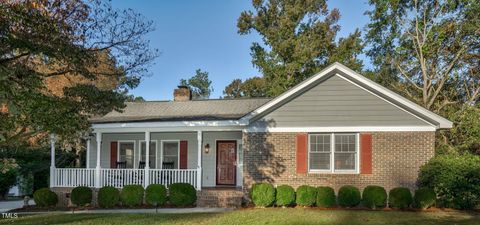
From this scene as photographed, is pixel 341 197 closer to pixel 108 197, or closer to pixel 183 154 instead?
pixel 183 154

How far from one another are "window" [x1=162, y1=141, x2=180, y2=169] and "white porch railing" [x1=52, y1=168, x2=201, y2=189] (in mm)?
1494

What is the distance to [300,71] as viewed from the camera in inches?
1249

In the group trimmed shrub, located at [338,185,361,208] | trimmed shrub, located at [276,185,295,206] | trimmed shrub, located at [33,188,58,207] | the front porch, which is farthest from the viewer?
the front porch

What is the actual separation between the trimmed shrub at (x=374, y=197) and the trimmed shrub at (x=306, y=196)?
151 centimetres

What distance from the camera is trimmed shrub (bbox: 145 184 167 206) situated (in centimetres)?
1420

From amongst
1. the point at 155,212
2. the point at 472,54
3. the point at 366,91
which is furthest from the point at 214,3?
the point at 472,54

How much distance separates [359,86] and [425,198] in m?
4.13

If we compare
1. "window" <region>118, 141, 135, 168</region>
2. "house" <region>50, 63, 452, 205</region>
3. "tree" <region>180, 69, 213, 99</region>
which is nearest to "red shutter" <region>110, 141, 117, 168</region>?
"window" <region>118, 141, 135, 168</region>

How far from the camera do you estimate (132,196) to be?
1437 centimetres

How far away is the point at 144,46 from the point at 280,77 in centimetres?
1936

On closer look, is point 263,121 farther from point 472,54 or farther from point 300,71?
point 300,71

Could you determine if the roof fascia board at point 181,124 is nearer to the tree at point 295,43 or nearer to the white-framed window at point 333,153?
the white-framed window at point 333,153

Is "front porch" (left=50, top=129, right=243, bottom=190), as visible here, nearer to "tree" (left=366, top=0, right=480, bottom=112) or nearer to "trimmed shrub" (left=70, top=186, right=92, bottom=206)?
"trimmed shrub" (left=70, top=186, right=92, bottom=206)

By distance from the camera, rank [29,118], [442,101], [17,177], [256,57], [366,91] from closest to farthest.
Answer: [29,118] < [366,91] < [17,177] < [442,101] < [256,57]
